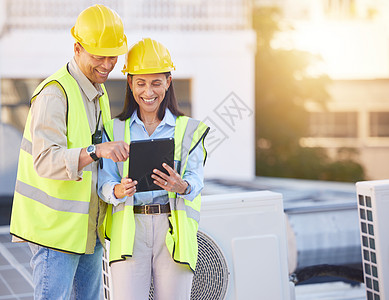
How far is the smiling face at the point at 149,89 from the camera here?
2.47 meters

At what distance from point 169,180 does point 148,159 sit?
11 cm

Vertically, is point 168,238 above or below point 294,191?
above

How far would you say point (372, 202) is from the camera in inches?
134

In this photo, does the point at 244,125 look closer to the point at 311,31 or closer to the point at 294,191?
the point at 294,191

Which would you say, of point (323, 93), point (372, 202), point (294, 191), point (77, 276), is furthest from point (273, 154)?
point (77, 276)

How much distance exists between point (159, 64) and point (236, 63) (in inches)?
325

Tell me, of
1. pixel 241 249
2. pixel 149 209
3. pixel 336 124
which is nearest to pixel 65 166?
pixel 149 209

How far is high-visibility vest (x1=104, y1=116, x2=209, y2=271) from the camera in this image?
2.39 metres

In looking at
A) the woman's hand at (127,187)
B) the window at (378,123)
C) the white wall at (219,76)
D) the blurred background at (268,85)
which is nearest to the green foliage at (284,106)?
the blurred background at (268,85)

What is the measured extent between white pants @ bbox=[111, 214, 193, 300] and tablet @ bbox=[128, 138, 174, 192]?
0.56 ft

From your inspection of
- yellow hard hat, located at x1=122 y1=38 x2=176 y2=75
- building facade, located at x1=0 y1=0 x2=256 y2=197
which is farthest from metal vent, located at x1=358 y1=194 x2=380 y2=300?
building facade, located at x1=0 y1=0 x2=256 y2=197

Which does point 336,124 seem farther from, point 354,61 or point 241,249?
point 241,249

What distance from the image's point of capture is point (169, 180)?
232 cm

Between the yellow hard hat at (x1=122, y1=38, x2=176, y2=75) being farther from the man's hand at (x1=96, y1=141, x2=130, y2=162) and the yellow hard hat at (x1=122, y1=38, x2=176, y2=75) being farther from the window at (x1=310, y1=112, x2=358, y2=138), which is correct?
the window at (x1=310, y1=112, x2=358, y2=138)
